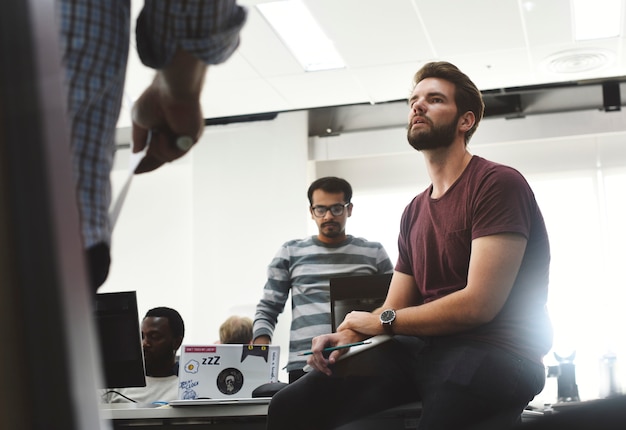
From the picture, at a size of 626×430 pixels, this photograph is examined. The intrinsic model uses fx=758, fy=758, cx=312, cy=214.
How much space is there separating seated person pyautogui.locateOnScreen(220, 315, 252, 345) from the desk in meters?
2.38

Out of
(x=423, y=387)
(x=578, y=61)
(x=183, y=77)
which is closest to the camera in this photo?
(x=183, y=77)

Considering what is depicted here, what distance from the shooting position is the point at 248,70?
224 inches

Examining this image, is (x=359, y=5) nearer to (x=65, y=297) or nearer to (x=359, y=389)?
(x=359, y=389)

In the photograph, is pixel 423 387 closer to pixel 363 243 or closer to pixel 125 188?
pixel 125 188

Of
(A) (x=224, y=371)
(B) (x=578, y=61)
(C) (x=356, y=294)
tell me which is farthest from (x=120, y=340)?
(B) (x=578, y=61)

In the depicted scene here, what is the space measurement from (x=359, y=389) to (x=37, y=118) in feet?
3.53

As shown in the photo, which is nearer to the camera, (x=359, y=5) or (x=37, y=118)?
(x=37, y=118)

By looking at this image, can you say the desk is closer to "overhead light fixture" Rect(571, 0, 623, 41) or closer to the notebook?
the notebook

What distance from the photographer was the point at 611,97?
21.1ft

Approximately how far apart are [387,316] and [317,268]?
182 cm

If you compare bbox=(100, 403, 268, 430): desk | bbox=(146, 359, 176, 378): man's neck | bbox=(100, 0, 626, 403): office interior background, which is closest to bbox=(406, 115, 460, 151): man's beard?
bbox=(100, 403, 268, 430): desk

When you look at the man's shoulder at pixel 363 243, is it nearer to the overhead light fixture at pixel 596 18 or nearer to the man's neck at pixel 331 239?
the man's neck at pixel 331 239

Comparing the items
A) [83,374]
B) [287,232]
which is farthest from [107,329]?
[287,232]

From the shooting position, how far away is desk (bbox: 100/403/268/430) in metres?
2.00
